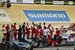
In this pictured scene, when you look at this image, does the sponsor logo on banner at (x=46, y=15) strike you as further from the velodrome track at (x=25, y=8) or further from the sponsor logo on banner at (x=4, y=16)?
the sponsor logo on banner at (x=4, y=16)

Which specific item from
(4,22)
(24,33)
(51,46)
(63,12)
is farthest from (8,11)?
(51,46)

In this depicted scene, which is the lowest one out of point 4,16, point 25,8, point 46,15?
point 46,15

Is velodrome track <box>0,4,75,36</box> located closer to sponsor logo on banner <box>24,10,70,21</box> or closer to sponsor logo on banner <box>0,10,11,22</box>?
sponsor logo on banner <box>0,10,11,22</box>

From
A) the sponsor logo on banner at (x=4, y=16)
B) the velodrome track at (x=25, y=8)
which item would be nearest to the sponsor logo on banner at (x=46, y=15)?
the velodrome track at (x=25, y=8)

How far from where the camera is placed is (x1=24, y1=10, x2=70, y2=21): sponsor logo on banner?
3246cm

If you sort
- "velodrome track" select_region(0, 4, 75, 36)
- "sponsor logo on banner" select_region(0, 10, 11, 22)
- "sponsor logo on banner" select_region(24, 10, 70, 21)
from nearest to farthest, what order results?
"sponsor logo on banner" select_region(0, 10, 11, 22), "velodrome track" select_region(0, 4, 75, 36), "sponsor logo on banner" select_region(24, 10, 70, 21)

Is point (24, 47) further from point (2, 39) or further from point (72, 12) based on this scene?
point (72, 12)

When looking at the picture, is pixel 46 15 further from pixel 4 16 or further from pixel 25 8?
pixel 4 16

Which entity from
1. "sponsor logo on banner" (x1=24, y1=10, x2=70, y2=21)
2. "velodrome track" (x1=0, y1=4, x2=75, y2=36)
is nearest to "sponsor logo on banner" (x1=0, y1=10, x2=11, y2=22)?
"velodrome track" (x1=0, y1=4, x2=75, y2=36)

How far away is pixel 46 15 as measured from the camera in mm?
33188

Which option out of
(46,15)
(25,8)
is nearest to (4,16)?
(25,8)

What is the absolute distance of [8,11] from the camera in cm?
3209

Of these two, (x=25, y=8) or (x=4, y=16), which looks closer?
(x=4, y=16)

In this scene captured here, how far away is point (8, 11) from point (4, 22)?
206cm
